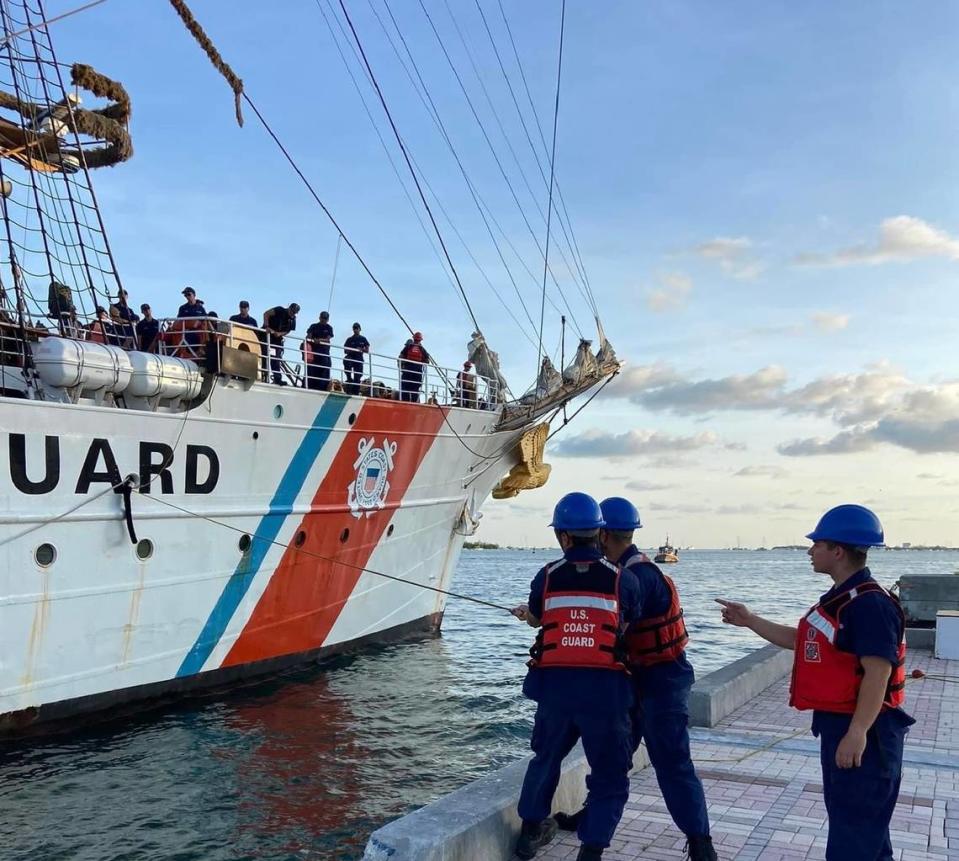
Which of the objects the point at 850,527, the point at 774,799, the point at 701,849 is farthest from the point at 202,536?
the point at 850,527

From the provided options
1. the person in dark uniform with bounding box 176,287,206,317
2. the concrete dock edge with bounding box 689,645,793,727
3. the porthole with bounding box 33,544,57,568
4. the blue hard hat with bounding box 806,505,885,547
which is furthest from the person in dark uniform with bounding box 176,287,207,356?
the blue hard hat with bounding box 806,505,885,547

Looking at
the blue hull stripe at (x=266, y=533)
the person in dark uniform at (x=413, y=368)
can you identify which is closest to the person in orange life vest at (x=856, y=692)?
the blue hull stripe at (x=266, y=533)

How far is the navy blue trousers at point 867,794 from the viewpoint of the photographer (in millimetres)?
3184

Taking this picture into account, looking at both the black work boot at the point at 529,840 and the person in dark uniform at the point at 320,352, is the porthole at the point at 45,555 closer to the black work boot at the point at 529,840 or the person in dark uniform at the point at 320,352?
the person in dark uniform at the point at 320,352

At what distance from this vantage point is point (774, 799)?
5.24 meters

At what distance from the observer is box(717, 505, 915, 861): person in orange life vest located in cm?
312

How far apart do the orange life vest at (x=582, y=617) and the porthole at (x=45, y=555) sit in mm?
6027

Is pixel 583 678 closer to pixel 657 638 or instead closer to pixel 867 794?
pixel 657 638

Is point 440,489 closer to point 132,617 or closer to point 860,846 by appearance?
point 132,617

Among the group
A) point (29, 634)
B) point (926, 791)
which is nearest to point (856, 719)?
point (926, 791)

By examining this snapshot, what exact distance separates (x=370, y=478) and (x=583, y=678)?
864 centimetres

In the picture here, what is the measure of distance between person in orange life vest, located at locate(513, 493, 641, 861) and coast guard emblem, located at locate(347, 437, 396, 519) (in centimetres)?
813

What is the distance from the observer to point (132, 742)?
876 cm

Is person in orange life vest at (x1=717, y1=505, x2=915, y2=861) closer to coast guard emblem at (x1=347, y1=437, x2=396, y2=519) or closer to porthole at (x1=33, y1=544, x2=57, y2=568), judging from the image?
porthole at (x1=33, y1=544, x2=57, y2=568)
